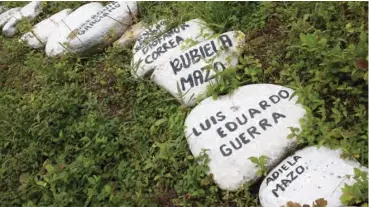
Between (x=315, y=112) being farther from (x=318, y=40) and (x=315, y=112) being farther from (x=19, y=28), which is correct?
(x=19, y=28)

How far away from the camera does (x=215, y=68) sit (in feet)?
9.00

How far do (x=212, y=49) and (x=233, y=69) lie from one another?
24 centimetres

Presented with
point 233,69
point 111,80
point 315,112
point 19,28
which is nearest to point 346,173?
point 315,112

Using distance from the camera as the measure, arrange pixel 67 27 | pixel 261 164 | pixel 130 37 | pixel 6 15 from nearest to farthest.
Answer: pixel 261 164
pixel 130 37
pixel 67 27
pixel 6 15

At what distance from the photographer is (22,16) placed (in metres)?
4.05

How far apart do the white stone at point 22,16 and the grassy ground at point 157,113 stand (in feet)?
3.10

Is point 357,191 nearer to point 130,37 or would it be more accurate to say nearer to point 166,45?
point 166,45

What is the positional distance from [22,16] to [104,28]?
1.05 m

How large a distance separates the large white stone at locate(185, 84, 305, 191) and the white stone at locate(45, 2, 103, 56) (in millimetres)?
1410

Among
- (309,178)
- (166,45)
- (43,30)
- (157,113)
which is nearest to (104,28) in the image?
(166,45)

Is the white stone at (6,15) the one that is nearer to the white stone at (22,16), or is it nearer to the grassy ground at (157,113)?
the white stone at (22,16)

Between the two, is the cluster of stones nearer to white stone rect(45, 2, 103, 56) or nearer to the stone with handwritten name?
the stone with handwritten name

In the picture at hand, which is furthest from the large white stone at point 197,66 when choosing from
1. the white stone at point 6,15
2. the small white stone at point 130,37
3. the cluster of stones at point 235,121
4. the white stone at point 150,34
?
the white stone at point 6,15

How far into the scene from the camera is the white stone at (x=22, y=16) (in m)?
4.10
